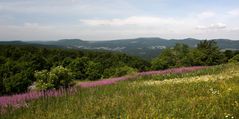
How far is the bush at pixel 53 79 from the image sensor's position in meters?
Answer: 18.0

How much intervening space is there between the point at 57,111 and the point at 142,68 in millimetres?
75868

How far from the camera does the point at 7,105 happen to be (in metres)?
13.1

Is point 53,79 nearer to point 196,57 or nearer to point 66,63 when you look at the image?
point 66,63

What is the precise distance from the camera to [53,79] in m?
18.8

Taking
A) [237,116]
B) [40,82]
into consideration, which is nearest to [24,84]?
[40,82]

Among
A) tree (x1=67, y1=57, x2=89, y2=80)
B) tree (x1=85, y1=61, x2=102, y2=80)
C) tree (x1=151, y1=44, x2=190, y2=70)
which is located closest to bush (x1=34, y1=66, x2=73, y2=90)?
tree (x1=85, y1=61, x2=102, y2=80)

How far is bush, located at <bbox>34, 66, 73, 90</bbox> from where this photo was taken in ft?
59.1

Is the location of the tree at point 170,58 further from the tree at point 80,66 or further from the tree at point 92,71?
the tree at point 80,66

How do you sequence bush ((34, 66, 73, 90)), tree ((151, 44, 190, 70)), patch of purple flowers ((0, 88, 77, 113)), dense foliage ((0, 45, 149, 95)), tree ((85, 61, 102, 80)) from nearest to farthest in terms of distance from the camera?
patch of purple flowers ((0, 88, 77, 113)) → bush ((34, 66, 73, 90)) → dense foliage ((0, 45, 149, 95)) → tree ((85, 61, 102, 80)) → tree ((151, 44, 190, 70))

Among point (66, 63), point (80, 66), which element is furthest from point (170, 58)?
point (66, 63)

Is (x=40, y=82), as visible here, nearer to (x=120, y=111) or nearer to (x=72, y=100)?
(x=72, y=100)

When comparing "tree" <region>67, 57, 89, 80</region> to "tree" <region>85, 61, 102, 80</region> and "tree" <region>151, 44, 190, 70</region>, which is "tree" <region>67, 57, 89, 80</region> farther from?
"tree" <region>151, 44, 190, 70</region>

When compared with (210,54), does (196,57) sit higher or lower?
lower

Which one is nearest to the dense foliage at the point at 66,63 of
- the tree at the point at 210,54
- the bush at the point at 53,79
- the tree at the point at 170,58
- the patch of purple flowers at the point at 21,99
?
the tree at the point at 170,58
